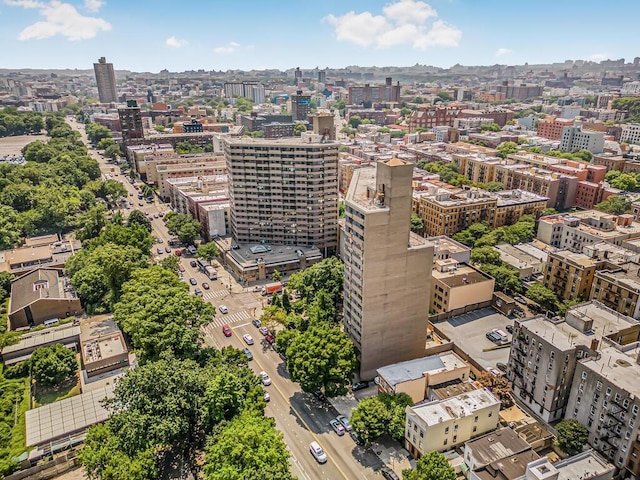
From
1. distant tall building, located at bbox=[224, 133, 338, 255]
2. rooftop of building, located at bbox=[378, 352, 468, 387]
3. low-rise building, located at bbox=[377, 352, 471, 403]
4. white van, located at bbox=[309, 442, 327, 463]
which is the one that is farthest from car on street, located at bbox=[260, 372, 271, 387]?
distant tall building, located at bbox=[224, 133, 338, 255]

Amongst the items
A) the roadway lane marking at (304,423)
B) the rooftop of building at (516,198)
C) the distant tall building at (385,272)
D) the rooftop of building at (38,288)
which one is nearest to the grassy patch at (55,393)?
the rooftop of building at (38,288)

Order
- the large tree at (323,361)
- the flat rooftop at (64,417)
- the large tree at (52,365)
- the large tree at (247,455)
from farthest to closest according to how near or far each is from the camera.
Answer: the large tree at (52,365) → the large tree at (323,361) → the flat rooftop at (64,417) → the large tree at (247,455)

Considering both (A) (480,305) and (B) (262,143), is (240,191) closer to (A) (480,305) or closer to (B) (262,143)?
(B) (262,143)

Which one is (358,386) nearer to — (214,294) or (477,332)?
(477,332)

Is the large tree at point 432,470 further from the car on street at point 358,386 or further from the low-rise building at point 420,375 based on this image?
the car on street at point 358,386

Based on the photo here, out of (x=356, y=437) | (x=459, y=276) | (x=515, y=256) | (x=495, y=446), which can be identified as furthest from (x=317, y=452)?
(x=515, y=256)

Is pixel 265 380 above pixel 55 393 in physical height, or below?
above
